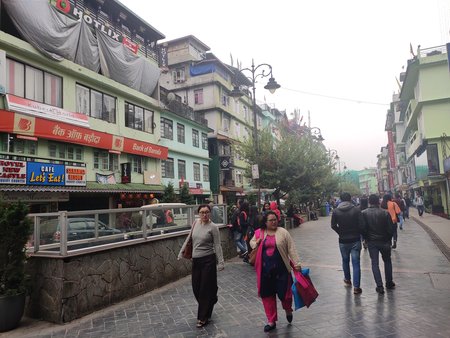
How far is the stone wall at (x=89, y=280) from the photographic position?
5664 mm

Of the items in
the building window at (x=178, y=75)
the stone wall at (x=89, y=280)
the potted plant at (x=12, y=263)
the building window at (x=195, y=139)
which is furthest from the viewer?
the building window at (x=178, y=75)

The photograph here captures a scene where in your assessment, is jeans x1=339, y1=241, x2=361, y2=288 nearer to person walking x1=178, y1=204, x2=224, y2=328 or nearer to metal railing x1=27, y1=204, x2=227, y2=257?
person walking x1=178, y1=204, x2=224, y2=328

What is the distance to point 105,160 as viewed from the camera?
20359 millimetres

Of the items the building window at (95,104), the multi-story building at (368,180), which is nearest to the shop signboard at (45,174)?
the building window at (95,104)

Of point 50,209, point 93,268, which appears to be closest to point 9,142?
point 50,209

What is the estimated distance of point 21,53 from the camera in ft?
50.8

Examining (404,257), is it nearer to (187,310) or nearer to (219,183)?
(187,310)

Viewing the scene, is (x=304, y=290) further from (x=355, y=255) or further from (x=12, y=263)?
(x=12, y=263)

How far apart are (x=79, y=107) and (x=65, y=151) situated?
265 cm

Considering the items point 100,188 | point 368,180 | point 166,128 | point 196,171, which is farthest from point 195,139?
point 368,180

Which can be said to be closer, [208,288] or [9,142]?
[208,288]

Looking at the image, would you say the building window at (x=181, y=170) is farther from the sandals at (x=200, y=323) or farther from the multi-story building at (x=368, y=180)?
the multi-story building at (x=368, y=180)

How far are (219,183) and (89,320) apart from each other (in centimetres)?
2998

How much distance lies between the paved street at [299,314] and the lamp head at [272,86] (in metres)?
9.67
